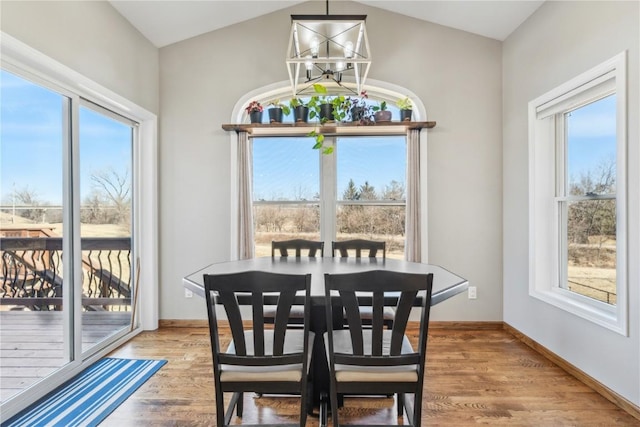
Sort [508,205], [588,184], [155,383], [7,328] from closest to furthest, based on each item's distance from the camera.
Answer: [7,328]
[155,383]
[588,184]
[508,205]

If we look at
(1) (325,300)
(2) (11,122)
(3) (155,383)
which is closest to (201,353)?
(3) (155,383)

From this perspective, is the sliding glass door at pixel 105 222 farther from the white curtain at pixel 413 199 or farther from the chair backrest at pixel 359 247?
the white curtain at pixel 413 199

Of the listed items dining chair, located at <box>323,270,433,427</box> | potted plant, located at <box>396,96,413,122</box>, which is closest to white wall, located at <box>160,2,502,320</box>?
potted plant, located at <box>396,96,413,122</box>

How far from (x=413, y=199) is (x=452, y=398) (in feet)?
6.26

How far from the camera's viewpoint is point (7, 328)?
223 centimetres

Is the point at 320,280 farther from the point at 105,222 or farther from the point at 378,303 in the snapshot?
the point at 105,222

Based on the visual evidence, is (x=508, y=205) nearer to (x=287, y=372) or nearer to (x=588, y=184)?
(x=588, y=184)

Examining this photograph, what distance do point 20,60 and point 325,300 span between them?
7.69ft

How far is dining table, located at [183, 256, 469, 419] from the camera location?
1733 millimetres

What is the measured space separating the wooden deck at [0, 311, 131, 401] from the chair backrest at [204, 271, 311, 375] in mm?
1579

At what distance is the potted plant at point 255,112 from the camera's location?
3.63 m

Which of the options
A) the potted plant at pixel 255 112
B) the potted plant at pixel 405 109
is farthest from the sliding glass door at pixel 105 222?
the potted plant at pixel 405 109

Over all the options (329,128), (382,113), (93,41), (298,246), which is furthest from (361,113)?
(93,41)

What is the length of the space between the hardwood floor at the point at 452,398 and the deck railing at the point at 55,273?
1.87 ft
